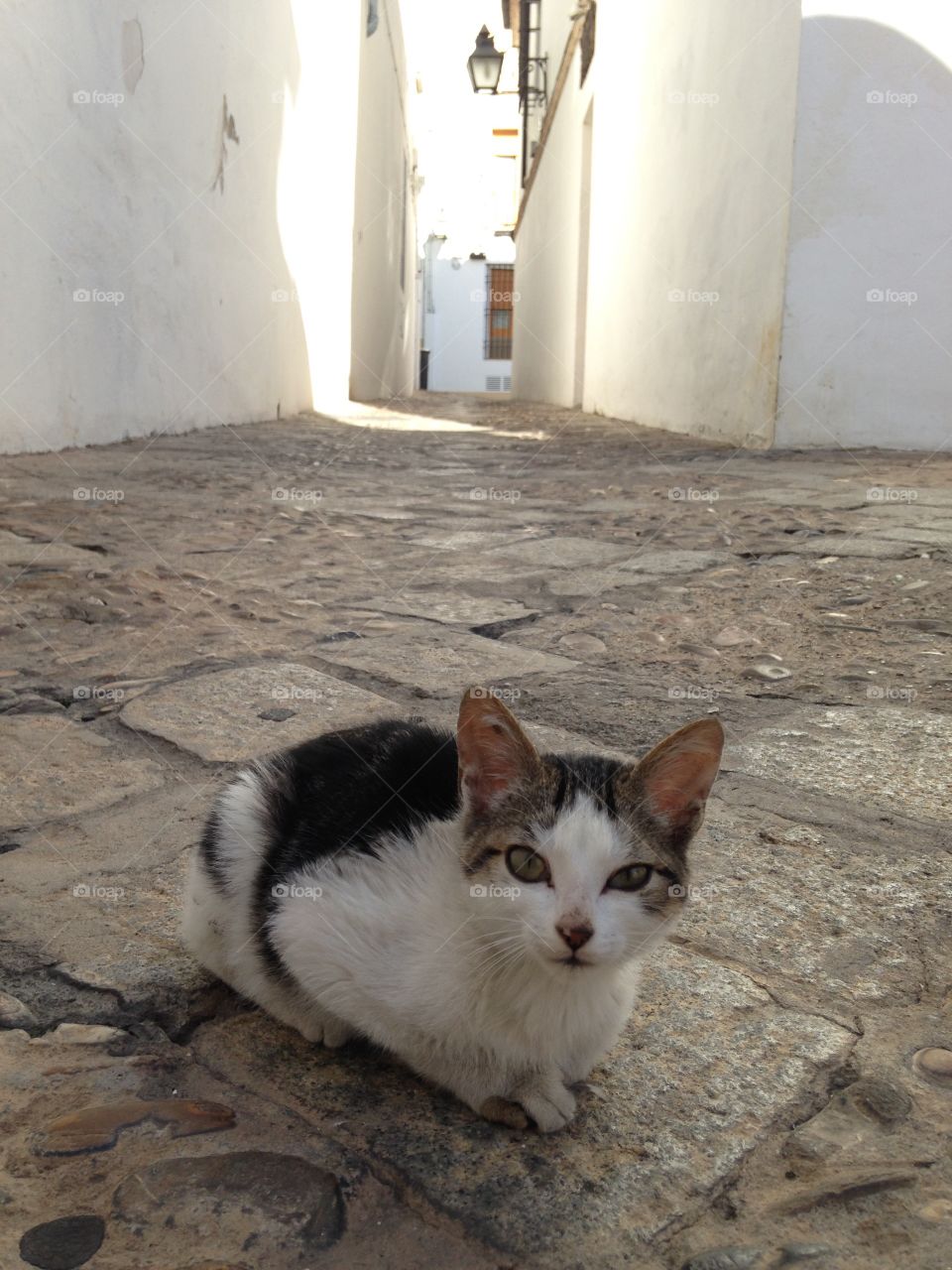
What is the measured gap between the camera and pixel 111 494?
4.99 meters

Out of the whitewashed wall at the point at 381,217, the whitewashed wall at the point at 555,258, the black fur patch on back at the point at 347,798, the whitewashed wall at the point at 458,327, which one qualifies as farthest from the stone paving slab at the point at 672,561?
the whitewashed wall at the point at 458,327

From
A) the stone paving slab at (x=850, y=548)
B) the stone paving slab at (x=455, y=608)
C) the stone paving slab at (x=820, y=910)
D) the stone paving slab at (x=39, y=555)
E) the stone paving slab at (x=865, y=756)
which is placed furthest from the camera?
the stone paving slab at (x=850, y=548)

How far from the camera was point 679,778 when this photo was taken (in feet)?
4.45

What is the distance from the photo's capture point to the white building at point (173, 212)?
5.54 m

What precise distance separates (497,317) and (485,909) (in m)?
36.3

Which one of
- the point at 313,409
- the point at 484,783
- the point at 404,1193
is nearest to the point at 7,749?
the point at 484,783

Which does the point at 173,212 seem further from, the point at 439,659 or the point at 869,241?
the point at 439,659

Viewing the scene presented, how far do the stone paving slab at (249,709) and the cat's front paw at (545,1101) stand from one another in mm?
1090

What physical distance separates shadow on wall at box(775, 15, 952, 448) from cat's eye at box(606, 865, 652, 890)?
644cm

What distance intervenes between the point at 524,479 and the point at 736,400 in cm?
205

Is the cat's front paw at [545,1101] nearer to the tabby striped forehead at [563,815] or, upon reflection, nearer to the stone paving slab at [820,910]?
the tabby striped forehead at [563,815]

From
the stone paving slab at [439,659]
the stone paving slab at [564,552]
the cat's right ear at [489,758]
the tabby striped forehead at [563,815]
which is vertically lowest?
the stone paving slab at [439,659]

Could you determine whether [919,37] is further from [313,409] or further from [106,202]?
[313,409]

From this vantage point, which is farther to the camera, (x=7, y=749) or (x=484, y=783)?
(x=7, y=749)
